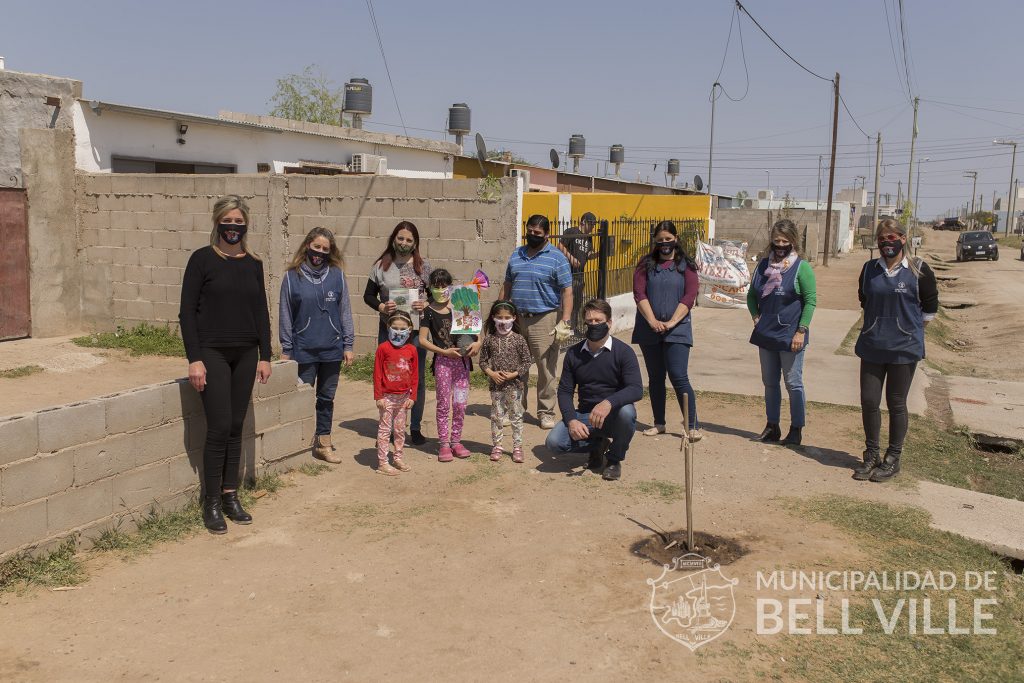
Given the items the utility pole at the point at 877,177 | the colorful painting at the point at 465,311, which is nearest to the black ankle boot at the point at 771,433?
the colorful painting at the point at 465,311

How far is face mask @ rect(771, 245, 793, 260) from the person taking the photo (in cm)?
708

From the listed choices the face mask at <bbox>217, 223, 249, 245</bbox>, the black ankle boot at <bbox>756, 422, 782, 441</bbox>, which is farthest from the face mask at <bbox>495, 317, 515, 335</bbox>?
the black ankle boot at <bbox>756, 422, 782, 441</bbox>

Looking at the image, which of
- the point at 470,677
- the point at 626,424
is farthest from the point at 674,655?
the point at 626,424

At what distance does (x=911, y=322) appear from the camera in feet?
21.0

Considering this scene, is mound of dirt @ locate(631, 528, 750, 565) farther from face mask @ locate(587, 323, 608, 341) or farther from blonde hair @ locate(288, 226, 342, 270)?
blonde hair @ locate(288, 226, 342, 270)

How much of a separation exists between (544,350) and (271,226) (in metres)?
5.26

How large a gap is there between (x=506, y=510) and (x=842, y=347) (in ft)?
28.8

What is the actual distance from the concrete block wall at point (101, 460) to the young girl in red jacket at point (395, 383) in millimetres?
841

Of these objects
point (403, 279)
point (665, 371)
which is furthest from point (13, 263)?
point (665, 371)

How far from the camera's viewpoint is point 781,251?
7.10m

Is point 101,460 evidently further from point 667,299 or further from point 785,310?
point 785,310

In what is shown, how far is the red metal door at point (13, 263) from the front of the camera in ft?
39.2

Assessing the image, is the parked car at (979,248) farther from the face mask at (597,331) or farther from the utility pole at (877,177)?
the face mask at (597,331)

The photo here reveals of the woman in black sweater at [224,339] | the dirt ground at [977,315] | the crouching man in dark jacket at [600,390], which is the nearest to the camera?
the woman in black sweater at [224,339]
